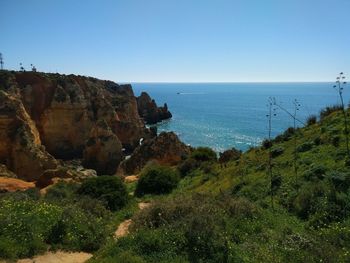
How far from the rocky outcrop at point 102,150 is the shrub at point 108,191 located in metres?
30.6

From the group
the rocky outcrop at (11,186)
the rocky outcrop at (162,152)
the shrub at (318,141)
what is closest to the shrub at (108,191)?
the rocky outcrop at (11,186)

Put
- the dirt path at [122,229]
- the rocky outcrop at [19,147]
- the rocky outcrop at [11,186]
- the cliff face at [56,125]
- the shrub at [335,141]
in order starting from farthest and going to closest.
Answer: the cliff face at [56,125] → the rocky outcrop at [19,147] → the rocky outcrop at [11,186] → the shrub at [335,141] → the dirt path at [122,229]

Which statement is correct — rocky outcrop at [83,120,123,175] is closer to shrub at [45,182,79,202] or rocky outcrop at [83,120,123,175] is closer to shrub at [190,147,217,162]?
shrub at [190,147,217,162]

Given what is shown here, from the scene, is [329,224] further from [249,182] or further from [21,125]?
[21,125]

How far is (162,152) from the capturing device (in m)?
41.1

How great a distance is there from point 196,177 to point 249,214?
554 inches

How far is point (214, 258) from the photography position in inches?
439

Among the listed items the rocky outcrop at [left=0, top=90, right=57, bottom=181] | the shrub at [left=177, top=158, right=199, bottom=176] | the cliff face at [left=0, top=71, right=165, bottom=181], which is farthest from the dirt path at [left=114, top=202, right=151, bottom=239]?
the rocky outcrop at [left=0, top=90, right=57, bottom=181]

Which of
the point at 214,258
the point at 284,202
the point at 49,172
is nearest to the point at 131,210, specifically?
the point at 284,202

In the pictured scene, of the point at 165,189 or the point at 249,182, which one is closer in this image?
the point at 249,182

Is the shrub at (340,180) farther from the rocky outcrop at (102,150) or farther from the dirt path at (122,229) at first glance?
the rocky outcrop at (102,150)

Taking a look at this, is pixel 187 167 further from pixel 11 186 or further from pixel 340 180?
pixel 340 180

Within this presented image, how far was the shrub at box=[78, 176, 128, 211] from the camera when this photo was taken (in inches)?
786

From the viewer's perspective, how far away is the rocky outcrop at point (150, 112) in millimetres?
119562
